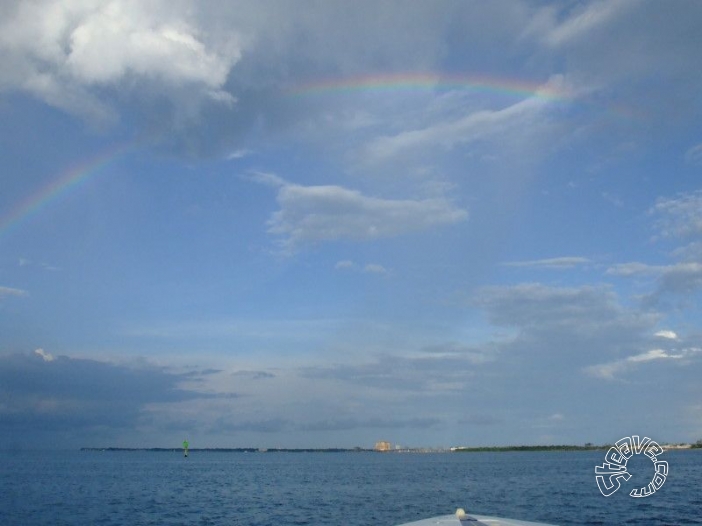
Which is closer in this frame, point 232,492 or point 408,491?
point 408,491

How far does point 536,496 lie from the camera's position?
252ft

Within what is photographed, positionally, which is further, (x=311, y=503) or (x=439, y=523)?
(x=311, y=503)

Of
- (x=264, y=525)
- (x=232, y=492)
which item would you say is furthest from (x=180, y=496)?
(x=264, y=525)

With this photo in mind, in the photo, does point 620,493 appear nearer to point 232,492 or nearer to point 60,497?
point 232,492

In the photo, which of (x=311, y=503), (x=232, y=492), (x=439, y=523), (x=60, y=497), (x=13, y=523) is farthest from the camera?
(x=232, y=492)

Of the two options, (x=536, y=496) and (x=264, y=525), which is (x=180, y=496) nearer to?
(x=264, y=525)

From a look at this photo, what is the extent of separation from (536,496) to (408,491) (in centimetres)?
1791

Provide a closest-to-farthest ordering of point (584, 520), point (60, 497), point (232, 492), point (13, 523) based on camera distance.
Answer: point (584, 520), point (13, 523), point (60, 497), point (232, 492)

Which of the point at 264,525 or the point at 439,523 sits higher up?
the point at 439,523

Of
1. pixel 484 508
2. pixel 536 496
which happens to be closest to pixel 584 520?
pixel 484 508

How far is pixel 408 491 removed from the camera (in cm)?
8688

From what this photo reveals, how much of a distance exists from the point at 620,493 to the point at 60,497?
72.9m

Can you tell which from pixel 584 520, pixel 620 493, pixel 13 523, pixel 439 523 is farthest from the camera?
pixel 620 493

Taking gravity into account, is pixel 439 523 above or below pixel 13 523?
above
